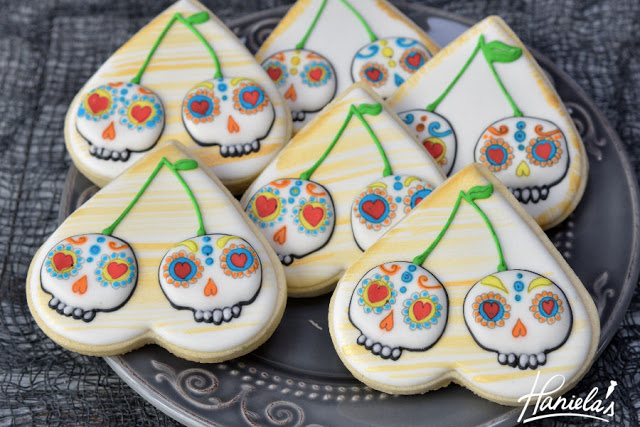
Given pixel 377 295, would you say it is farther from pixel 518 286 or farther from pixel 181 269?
pixel 181 269

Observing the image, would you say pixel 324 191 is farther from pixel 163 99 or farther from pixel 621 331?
pixel 621 331

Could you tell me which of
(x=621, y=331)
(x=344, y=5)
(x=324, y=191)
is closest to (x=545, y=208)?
(x=621, y=331)

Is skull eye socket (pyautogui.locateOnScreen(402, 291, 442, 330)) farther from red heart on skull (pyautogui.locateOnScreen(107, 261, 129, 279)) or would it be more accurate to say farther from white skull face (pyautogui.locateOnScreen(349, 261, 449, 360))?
red heart on skull (pyautogui.locateOnScreen(107, 261, 129, 279))

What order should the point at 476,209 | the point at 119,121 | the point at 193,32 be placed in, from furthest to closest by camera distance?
the point at 193,32
the point at 119,121
the point at 476,209

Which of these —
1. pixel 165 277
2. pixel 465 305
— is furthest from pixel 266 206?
pixel 465 305

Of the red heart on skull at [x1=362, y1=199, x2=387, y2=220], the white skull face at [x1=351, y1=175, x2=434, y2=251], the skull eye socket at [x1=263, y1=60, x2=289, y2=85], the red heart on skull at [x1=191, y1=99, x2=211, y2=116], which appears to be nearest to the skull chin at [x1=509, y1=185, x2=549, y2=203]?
the white skull face at [x1=351, y1=175, x2=434, y2=251]

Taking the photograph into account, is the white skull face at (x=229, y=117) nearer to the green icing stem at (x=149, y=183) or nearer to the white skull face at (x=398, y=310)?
the green icing stem at (x=149, y=183)
